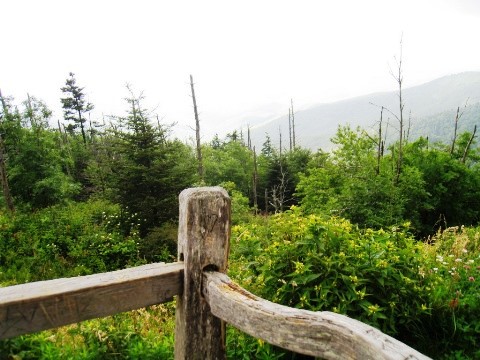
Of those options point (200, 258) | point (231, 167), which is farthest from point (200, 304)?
point (231, 167)

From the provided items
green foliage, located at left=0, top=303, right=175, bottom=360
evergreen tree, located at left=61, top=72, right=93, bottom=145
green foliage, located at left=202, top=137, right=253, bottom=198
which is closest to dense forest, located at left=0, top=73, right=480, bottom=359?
green foliage, located at left=0, top=303, right=175, bottom=360

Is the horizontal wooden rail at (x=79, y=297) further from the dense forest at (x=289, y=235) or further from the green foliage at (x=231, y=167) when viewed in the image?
the green foliage at (x=231, y=167)

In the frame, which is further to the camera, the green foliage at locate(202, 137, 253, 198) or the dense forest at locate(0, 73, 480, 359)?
the green foliage at locate(202, 137, 253, 198)

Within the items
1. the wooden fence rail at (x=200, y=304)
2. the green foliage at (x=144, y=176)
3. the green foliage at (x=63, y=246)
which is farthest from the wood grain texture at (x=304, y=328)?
the green foliage at (x=144, y=176)

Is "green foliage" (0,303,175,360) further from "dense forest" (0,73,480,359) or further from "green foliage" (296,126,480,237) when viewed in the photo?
"green foliage" (296,126,480,237)

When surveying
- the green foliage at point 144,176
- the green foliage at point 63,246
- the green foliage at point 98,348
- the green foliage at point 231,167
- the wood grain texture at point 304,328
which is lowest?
the green foliage at point 231,167

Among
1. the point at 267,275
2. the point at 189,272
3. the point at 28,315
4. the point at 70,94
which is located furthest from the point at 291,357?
the point at 70,94

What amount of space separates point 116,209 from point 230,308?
14526 mm

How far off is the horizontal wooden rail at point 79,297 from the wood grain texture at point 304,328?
25 cm

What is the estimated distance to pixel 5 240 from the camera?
1242 centimetres

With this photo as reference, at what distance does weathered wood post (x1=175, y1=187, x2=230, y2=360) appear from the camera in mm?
1563

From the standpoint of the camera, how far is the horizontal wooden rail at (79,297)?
1271 mm

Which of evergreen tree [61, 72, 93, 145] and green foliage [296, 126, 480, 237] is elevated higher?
evergreen tree [61, 72, 93, 145]

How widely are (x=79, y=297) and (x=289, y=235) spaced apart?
218cm
